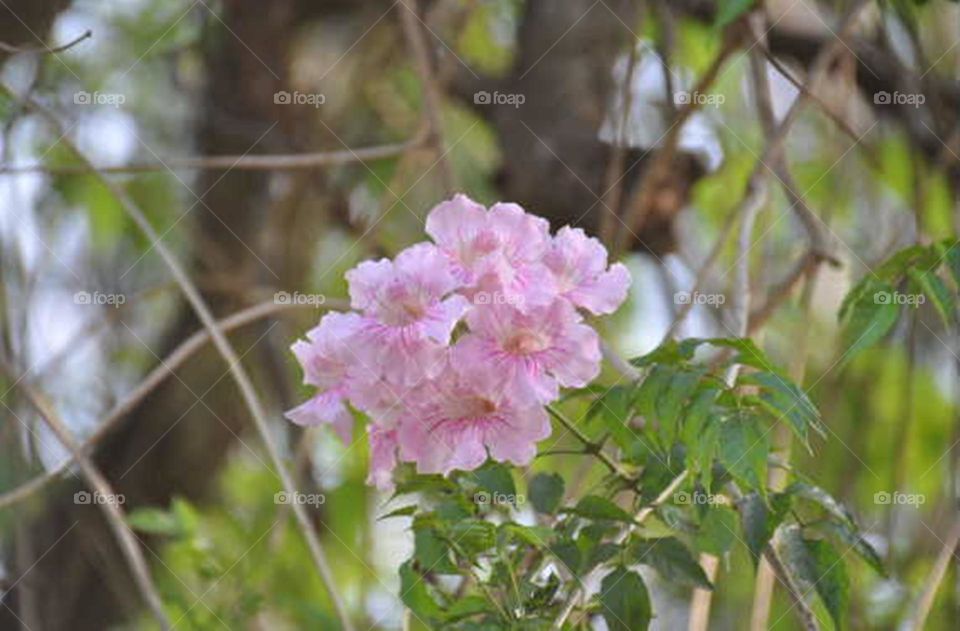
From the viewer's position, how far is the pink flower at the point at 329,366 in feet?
3.48

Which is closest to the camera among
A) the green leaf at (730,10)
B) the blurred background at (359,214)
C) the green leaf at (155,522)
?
the green leaf at (730,10)

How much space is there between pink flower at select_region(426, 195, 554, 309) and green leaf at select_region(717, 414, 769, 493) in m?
0.13

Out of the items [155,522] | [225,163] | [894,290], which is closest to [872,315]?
[894,290]

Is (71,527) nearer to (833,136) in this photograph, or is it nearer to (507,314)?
(833,136)

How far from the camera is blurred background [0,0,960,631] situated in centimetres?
202

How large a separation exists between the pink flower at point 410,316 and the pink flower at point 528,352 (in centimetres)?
2

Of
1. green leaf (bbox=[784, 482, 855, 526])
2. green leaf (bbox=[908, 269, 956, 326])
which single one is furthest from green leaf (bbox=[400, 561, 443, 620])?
green leaf (bbox=[908, 269, 956, 326])

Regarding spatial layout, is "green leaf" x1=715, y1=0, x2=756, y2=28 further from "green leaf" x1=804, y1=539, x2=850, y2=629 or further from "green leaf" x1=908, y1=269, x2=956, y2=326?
"green leaf" x1=804, y1=539, x2=850, y2=629

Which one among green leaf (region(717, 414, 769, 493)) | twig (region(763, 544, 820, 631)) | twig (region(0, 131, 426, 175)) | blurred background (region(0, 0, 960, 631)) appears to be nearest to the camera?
green leaf (region(717, 414, 769, 493))

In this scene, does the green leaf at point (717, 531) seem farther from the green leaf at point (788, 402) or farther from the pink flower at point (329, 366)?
the pink flower at point (329, 366)

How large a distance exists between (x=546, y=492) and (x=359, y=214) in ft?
4.50

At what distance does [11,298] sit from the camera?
2.18m

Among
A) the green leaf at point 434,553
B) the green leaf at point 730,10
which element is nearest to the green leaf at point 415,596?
the green leaf at point 434,553

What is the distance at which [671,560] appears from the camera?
1057 mm
